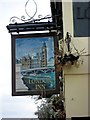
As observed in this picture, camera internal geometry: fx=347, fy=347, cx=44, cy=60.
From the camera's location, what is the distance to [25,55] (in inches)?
275

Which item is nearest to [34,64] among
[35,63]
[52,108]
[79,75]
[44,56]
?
[35,63]

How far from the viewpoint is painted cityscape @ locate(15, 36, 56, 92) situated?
674cm

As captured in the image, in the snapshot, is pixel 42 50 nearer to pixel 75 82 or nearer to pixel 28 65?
pixel 28 65

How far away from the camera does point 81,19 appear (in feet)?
20.7

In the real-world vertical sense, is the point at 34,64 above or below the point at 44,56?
below

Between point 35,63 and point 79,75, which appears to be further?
point 35,63

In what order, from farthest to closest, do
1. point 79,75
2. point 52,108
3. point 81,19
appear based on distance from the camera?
point 52,108, point 81,19, point 79,75

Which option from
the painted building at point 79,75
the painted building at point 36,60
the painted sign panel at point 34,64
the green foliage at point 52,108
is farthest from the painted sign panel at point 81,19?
the green foliage at point 52,108

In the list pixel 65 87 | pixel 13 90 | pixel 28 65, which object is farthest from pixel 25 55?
pixel 65 87

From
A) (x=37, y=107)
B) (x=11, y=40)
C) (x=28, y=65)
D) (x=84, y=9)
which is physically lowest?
(x=37, y=107)

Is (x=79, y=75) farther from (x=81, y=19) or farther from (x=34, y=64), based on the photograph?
(x=34, y=64)

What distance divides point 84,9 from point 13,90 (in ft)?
6.62

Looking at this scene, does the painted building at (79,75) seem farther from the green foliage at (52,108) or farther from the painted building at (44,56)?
the painted building at (44,56)

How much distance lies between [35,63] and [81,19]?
1.34m
